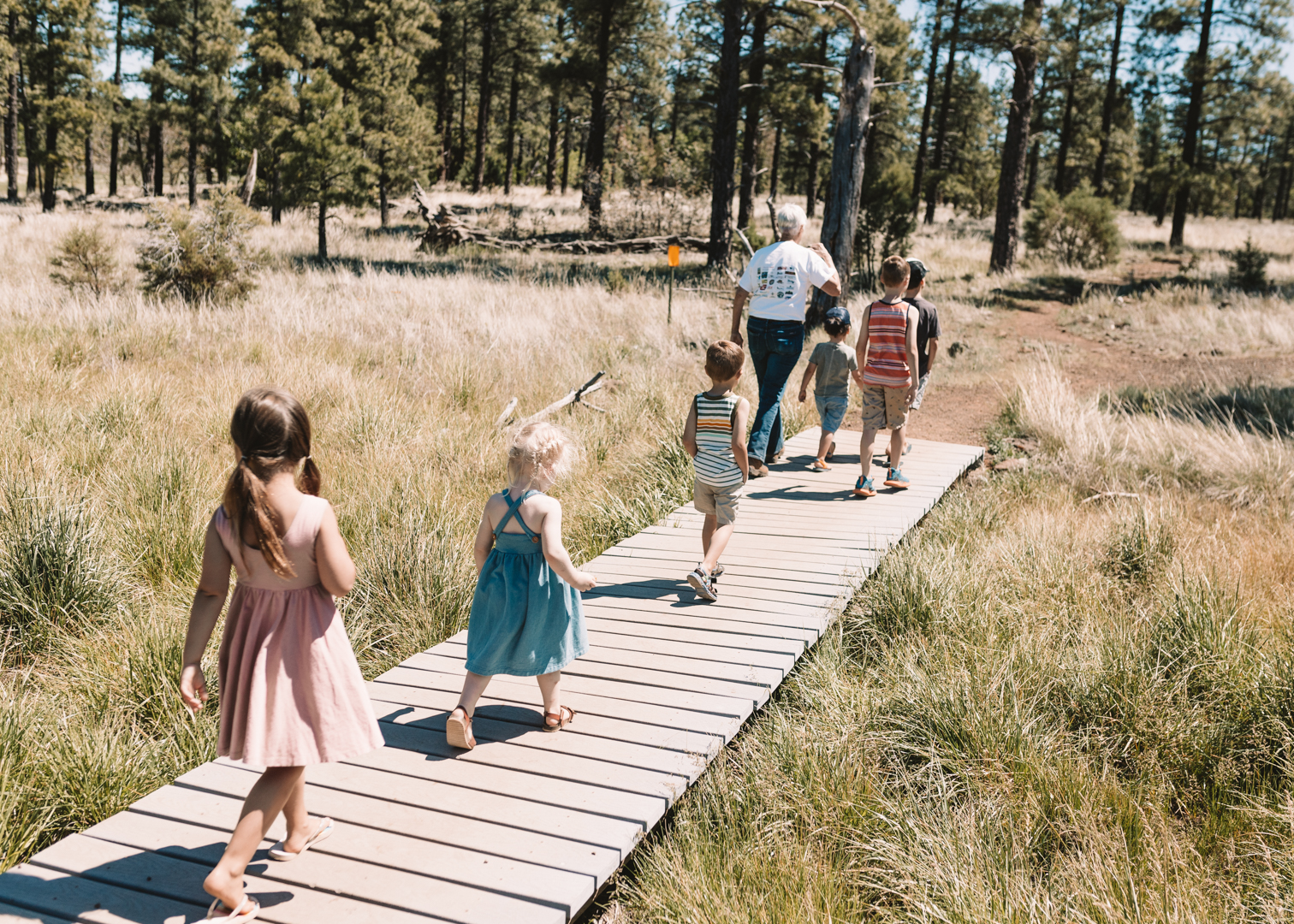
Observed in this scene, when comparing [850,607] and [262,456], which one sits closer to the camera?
[262,456]

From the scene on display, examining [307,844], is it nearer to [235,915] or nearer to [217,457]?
[235,915]

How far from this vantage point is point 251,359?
1036cm

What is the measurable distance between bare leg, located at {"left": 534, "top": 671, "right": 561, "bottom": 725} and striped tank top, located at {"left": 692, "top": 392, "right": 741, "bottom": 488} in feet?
5.32

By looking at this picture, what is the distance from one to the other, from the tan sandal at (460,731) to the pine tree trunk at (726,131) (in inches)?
733

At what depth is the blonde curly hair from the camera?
3.16 meters

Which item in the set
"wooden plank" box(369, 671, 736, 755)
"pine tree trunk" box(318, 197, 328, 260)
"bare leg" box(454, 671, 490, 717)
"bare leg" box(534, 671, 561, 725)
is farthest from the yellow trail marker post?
"pine tree trunk" box(318, 197, 328, 260)

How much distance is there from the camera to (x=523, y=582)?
3.29 m

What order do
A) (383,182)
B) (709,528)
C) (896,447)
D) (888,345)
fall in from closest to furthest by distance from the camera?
(709,528) → (888,345) → (896,447) → (383,182)

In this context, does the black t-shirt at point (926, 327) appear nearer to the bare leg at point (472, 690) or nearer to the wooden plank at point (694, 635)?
the wooden plank at point (694, 635)

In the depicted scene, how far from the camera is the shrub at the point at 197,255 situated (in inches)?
526

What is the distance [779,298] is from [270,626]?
4.64 m

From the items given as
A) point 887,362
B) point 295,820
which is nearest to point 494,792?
point 295,820

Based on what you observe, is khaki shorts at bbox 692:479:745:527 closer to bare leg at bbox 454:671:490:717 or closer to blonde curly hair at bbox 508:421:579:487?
blonde curly hair at bbox 508:421:579:487

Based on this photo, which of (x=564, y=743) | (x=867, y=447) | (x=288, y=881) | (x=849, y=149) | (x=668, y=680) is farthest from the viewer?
(x=849, y=149)
